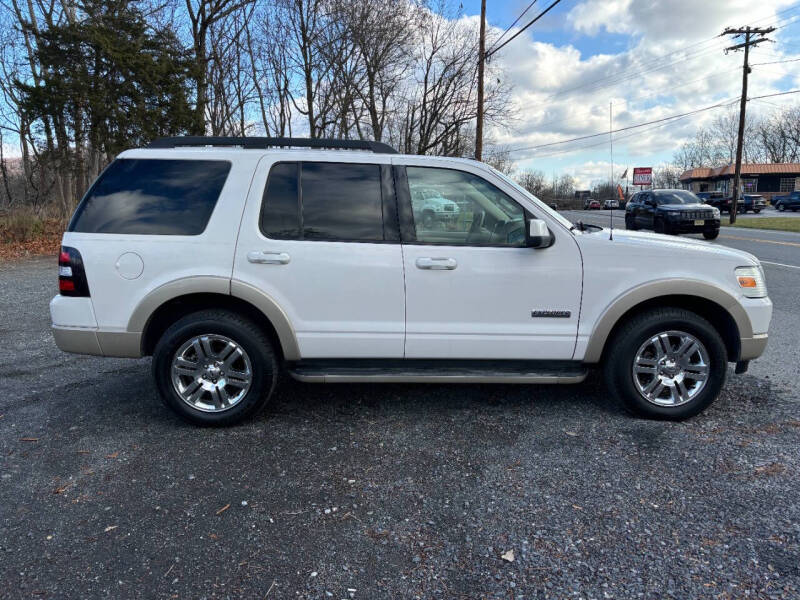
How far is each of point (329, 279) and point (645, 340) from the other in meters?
2.23

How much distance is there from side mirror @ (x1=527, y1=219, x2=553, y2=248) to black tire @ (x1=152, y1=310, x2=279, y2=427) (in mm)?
1952

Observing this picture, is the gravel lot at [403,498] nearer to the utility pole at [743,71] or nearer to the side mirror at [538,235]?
the side mirror at [538,235]

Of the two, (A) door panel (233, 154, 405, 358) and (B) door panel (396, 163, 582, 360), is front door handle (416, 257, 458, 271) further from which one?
(A) door panel (233, 154, 405, 358)

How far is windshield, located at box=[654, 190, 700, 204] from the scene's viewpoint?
1838 cm

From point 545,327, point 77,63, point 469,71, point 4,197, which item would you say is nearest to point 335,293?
point 545,327

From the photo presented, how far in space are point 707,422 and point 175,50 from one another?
67.4ft

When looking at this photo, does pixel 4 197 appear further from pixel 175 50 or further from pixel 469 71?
pixel 469 71

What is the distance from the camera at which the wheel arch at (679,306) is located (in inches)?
142

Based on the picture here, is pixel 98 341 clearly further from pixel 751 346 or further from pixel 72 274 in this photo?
pixel 751 346

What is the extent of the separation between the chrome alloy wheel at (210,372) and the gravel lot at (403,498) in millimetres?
241

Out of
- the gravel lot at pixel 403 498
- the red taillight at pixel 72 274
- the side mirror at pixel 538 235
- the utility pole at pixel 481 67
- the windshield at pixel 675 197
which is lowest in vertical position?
the gravel lot at pixel 403 498

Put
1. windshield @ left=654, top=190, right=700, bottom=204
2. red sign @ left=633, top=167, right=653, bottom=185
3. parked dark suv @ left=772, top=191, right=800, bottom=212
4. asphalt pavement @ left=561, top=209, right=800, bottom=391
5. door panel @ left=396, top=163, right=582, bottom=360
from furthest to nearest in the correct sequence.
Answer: parked dark suv @ left=772, top=191, right=800, bottom=212 < windshield @ left=654, top=190, right=700, bottom=204 < asphalt pavement @ left=561, top=209, right=800, bottom=391 < red sign @ left=633, top=167, right=653, bottom=185 < door panel @ left=396, top=163, right=582, bottom=360

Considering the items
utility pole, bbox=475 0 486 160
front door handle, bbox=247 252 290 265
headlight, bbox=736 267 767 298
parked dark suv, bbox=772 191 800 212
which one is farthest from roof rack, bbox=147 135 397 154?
parked dark suv, bbox=772 191 800 212

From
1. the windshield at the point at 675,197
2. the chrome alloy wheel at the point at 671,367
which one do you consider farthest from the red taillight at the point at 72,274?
the windshield at the point at 675,197
